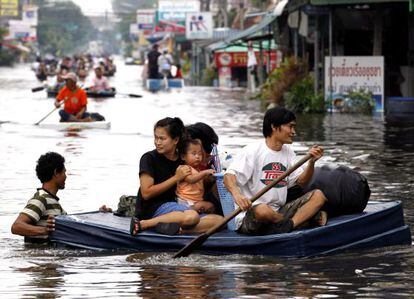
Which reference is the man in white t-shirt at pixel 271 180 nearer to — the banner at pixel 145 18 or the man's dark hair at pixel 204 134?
the man's dark hair at pixel 204 134

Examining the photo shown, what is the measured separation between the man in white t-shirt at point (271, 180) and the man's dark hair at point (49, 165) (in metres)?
1.61

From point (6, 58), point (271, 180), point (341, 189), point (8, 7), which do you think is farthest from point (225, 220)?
point (8, 7)

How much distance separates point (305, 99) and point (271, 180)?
21194 mm

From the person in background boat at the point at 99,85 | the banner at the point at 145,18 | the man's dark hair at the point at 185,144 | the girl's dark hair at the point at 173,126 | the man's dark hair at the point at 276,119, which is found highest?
the banner at the point at 145,18

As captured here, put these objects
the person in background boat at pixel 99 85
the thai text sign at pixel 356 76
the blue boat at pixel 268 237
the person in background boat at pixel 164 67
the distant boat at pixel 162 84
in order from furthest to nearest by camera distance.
Answer: the person in background boat at pixel 164 67, the distant boat at pixel 162 84, the person in background boat at pixel 99 85, the thai text sign at pixel 356 76, the blue boat at pixel 268 237

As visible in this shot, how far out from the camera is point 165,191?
10.8 metres

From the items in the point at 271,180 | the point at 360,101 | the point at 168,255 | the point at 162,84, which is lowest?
the point at 162,84

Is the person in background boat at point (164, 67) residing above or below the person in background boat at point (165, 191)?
below

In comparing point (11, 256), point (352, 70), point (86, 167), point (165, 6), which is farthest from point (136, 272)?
point (165, 6)

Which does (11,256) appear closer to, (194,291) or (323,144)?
(194,291)

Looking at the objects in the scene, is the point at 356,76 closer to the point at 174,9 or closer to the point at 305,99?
the point at 305,99

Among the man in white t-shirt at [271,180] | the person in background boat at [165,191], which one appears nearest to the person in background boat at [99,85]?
the person in background boat at [165,191]

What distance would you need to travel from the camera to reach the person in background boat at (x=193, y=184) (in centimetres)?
1089

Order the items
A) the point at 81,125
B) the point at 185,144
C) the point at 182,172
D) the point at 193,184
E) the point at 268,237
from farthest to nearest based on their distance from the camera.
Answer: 1. the point at 81,125
2. the point at 193,184
3. the point at 185,144
4. the point at 182,172
5. the point at 268,237
